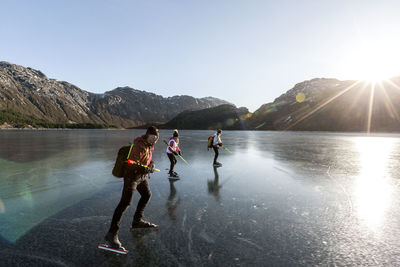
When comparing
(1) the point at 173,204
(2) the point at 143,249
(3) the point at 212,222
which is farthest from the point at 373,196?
(2) the point at 143,249

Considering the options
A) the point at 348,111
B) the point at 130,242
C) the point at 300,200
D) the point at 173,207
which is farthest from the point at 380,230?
the point at 348,111

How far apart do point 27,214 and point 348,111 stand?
187104mm

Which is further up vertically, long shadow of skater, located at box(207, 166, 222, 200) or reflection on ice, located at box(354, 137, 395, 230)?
reflection on ice, located at box(354, 137, 395, 230)

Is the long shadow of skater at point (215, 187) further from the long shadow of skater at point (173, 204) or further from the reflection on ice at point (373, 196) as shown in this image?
the reflection on ice at point (373, 196)

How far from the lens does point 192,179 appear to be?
400 inches

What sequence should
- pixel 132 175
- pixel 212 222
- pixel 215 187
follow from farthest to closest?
pixel 215 187, pixel 212 222, pixel 132 175

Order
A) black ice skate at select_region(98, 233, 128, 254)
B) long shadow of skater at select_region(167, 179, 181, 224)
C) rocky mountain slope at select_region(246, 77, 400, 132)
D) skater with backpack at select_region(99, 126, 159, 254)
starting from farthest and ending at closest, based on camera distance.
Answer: rocky mountain slope at select_region(246, 77, 400, 132) → long shadow of skater at select_region(167, 179, 181, 224) → skater with backpack at select_region(99, 126, 159, 254) → black ice skate at select_region(98, 233, 128, 254)

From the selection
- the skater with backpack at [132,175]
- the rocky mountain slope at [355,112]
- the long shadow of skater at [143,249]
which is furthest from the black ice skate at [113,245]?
the rocky mountain slope at [355,112]

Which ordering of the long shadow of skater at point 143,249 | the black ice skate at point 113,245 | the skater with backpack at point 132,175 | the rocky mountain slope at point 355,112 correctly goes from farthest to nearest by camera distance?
1. the rocky mountain slope at point 355,112
2. the skater with backpack at point 132,175
3. the black ice skate at point 113,245
4. the long shadow of skater at point 143,249

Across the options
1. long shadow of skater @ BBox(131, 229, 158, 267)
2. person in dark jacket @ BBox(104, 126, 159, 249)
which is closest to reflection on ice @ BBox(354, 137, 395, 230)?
long shadow of skater @ BBox(131, 229, 158, 267)

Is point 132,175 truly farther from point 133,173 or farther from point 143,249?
point 143,249

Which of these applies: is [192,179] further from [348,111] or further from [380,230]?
[348,111]

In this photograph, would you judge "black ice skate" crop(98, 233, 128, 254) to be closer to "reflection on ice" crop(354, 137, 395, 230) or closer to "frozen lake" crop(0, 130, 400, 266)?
"frozen lake" crop(0, 130, 400, 266)

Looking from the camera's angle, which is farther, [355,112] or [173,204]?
[355,112]
